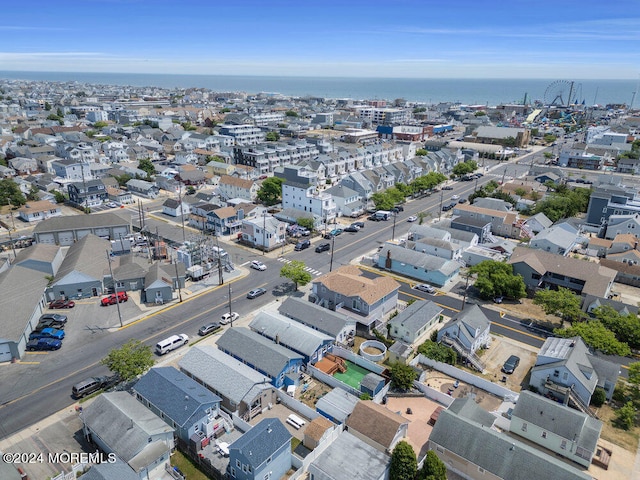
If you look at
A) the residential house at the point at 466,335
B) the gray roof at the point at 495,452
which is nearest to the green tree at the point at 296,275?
the residential house at the point at 466,335

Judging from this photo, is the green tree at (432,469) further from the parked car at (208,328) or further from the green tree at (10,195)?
the green tree at (10,195)

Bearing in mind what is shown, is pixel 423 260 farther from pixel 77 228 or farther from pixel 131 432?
pixel 77 228

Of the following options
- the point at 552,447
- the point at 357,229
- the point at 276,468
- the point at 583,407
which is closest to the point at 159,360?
the point at 276,468

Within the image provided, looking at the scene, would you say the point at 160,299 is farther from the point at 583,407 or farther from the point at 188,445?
the point at 583,407

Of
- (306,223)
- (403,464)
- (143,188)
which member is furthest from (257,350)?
(143,188)

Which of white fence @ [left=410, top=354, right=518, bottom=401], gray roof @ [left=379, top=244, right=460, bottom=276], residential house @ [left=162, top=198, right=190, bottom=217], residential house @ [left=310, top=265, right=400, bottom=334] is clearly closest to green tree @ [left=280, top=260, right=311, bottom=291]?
residential house @ [left=310, top=265, right=400, bottom=334]
